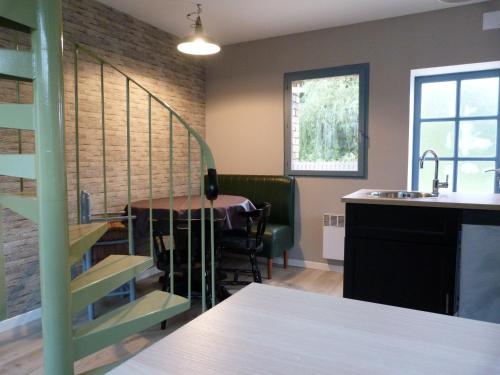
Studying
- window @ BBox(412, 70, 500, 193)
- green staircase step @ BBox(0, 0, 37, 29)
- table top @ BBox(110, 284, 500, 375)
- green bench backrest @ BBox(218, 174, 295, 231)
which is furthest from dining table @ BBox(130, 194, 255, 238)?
table top @ BBox(110, 284, 500, 375)

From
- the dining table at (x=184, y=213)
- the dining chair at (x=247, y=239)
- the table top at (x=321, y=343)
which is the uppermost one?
the table top at (x=321, y=343)

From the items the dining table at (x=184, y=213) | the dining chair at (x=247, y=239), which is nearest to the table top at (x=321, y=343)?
the dining table at (x=184, y=213)

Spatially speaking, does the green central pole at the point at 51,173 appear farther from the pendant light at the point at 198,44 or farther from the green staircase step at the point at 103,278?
the pendant light at the point at 198,44

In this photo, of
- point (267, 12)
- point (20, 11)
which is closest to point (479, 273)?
point (20, 11)

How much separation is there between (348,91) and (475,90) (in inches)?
47.3

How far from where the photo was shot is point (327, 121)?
4270 mm

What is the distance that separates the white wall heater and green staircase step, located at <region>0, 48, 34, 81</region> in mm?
3248

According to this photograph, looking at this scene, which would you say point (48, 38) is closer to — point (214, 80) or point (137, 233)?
point (137, 233)

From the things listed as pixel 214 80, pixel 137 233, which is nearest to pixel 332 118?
pixel 214 80

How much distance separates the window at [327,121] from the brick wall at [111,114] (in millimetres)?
1201

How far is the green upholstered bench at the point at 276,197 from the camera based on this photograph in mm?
4094

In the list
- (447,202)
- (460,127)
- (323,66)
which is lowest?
(447,202)

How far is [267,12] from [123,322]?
9.91ft

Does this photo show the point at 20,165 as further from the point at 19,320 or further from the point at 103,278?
the point at 19,320
